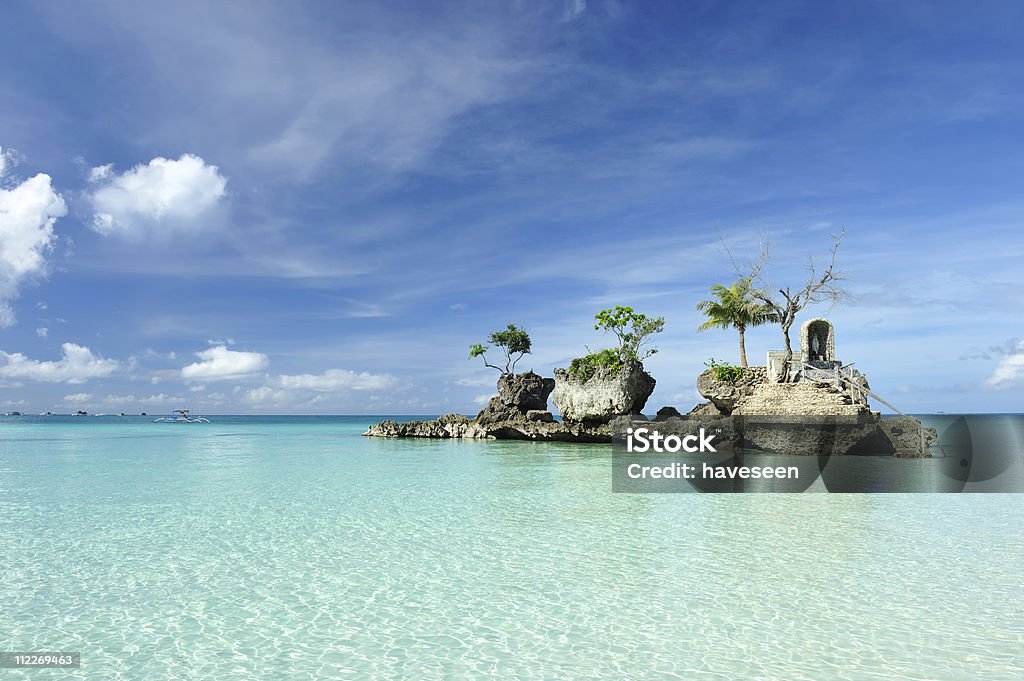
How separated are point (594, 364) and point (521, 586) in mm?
24381

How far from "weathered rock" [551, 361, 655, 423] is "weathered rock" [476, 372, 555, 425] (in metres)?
4.77

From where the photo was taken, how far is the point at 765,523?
986 cm

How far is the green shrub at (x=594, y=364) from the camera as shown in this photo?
29562 mm

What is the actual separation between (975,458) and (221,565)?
26.5 meters

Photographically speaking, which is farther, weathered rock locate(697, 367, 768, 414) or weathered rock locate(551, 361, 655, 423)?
weathered rock locate(551, 361, 655, 423)

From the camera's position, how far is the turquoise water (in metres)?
4.83

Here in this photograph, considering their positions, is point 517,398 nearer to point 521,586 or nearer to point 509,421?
point 509,421

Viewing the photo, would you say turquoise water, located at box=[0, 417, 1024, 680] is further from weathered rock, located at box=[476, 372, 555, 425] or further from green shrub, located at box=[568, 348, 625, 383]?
weathered rock, located at box=[476, 372, 555, 425]

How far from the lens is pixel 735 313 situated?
3203 centimetres

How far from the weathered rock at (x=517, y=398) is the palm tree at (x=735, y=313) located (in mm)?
10075

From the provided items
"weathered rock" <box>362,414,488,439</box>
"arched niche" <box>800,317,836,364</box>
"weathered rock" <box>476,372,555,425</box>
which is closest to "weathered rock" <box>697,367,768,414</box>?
"arched niche" <box>800,317,836,364</box>

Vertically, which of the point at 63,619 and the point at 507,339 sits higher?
the point at 507,339

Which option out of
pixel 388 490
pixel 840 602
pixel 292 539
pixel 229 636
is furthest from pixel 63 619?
pixel 388 490

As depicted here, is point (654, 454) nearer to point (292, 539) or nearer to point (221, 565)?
point (292, 539)
